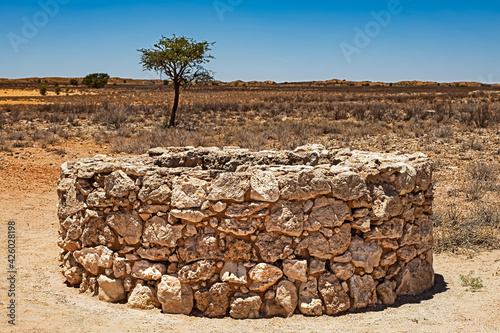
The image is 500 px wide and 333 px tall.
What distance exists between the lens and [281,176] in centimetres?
505

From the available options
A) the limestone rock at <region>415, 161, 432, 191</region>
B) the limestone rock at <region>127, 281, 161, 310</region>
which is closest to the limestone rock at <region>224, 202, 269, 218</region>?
the limestone rock at <region>127, 281, 161, 310</region>

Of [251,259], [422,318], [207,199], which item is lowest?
[422,318]

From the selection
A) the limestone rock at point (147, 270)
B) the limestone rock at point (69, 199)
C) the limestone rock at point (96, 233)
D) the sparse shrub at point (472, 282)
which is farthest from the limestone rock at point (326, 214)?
A: the limestone rock at point (69, 199)

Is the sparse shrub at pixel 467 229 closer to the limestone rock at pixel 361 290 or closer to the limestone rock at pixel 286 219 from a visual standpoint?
the limestone rock at pixel 361 290

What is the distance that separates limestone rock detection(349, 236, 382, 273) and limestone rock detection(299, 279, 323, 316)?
0.55m

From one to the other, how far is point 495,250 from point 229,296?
4.82 meters

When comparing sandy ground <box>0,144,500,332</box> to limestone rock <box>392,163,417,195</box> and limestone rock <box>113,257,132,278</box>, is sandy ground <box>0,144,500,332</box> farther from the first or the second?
limestone rock <box>392,163,417,195</box>

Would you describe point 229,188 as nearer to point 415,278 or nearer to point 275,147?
point 415,278

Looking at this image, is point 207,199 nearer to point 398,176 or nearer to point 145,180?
point 145,180

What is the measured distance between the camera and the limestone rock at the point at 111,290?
5.29m

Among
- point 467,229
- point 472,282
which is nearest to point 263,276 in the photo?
point 472,282

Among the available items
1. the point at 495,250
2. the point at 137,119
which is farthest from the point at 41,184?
the point at 137,119

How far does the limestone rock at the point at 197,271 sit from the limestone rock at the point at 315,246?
3.19 ft

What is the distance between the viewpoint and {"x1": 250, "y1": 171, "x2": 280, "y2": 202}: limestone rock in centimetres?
494
